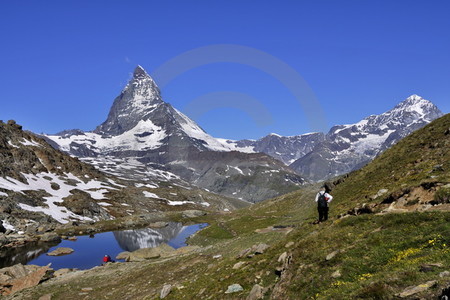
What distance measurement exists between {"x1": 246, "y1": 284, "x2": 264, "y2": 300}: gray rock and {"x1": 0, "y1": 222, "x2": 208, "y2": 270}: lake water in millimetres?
58353

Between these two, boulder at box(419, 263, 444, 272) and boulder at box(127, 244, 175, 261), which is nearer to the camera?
boulder at box(419, 263, 444, 272)

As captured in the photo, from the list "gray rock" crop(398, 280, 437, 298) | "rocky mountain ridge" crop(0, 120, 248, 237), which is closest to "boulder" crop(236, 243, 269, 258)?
"gray rock" crop(398, 280, 437, 298)

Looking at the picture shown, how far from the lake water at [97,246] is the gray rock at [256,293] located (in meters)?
58.4

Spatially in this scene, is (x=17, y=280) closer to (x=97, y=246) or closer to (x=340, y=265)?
(x=340, y=265)

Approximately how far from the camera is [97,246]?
91.1 meters

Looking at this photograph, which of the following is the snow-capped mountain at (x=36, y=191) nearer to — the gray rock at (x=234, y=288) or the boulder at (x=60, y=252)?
the boulder at (x=60, y=252)

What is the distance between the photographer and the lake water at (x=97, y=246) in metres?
70.1

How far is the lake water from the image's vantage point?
7012cm

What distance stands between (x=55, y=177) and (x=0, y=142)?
34974 mm

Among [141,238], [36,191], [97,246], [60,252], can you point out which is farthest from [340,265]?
[36,191]

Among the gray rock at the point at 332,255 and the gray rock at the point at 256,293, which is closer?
the gray rock at the point at 332,255

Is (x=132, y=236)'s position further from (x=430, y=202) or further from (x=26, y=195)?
(x=430, y=202)

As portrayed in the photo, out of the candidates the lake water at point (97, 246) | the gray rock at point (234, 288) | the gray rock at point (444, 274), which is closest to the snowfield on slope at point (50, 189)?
the lake water at point (97, 246)

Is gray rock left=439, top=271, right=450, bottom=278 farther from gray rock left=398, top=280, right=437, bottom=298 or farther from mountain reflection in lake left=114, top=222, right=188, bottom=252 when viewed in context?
mountain reflection in lake left=114, top=222, right=188, bottom=252
